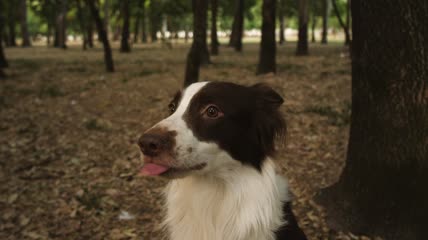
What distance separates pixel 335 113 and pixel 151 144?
609 centimetres

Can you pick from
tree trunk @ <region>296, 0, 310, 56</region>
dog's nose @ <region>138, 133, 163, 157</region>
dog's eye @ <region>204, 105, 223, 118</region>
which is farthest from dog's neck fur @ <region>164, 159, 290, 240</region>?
tree trunk @ <region>296, 0, 310, 56</region>

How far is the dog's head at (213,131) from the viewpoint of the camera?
2578mm

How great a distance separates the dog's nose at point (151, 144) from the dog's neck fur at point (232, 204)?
1.74 feet

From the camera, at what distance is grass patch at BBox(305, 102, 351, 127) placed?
7.54 metres

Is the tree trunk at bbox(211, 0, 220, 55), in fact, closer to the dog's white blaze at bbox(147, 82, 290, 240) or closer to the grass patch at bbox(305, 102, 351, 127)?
the grass patch at bbox(305, 102, 351, 127)

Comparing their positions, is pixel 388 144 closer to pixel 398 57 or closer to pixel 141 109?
pixel 398 57

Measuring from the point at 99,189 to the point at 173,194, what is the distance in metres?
2.67

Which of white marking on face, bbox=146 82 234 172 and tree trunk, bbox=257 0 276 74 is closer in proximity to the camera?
white marking on face, bbox=146 82 234 172

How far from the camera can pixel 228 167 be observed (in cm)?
288

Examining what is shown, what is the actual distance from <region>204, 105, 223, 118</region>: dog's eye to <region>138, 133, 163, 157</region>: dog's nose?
0.45m

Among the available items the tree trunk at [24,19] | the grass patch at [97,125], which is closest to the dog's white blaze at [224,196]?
the grass patch at [97,125]

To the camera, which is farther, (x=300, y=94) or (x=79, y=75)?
(x=79, y=75)

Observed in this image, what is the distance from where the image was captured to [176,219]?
3162mm

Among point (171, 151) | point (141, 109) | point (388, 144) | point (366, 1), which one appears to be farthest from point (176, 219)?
point (141, 109)
